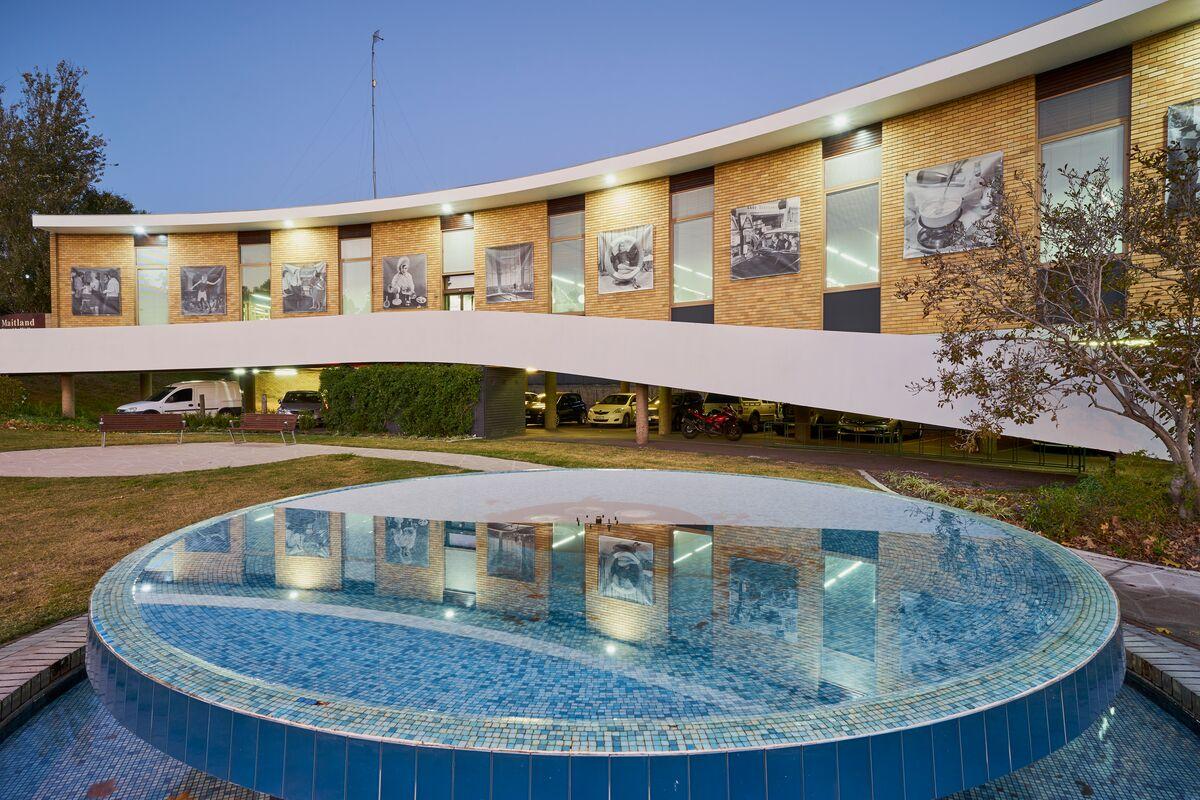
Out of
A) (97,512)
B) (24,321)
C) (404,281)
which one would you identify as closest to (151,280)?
(24,321)

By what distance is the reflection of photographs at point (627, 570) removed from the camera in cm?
392

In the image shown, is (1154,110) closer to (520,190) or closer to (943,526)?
(943,526)

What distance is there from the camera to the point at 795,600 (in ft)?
12.4

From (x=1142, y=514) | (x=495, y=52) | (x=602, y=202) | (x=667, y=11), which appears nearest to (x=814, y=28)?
(x=667, y=11)

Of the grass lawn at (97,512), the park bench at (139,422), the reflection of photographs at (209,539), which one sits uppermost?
the park bench at (139,422)

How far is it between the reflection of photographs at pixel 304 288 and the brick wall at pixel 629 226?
10.5 m

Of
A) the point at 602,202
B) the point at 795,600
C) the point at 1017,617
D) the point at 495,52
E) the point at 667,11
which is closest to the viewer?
the point at 1017,617

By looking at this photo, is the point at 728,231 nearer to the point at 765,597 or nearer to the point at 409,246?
the point at 409,246

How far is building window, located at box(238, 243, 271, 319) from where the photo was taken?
24.8m

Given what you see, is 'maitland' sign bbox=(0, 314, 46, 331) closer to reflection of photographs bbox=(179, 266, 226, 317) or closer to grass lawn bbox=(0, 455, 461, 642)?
reflection of photographs bbox=(179, 266, 226, 317)

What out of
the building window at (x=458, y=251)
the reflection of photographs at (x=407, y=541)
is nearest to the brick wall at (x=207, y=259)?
the building window at (x=458, y=251)

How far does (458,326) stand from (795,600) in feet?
52.3

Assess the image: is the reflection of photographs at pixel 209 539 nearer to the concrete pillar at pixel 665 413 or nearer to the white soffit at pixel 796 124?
the white soffit at pixel 796 124

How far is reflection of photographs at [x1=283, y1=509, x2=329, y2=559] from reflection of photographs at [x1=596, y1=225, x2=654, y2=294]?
1441cm
